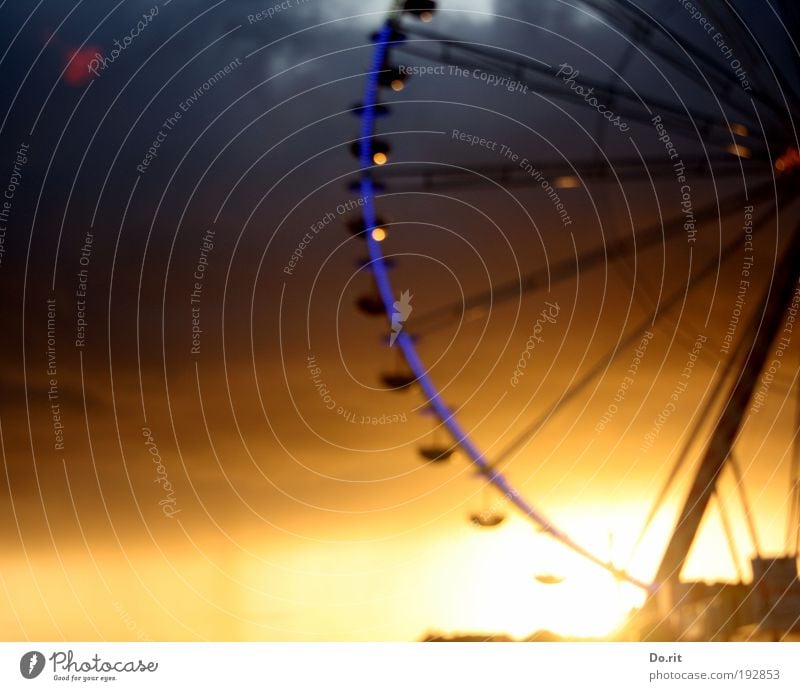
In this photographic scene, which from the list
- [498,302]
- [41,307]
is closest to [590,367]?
[498,302]

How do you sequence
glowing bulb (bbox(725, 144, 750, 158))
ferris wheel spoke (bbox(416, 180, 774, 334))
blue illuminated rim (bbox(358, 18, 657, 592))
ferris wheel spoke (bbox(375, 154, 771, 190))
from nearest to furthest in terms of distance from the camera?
blue illuminated rim (bbox(358, 18, 657, 592))
ferris wheel spoke (bbox(375, 154, 771, 190))
ferris wheel spoke (bbox(416, 180, 774, 334))
glowing bulb (bbox(725, 144, 750, 158))

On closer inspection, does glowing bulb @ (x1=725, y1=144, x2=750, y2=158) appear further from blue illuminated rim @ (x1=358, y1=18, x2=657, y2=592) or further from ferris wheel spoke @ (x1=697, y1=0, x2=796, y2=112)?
blue illuminated rim @ (x1=358, y1=18, x2=657, y2=592)

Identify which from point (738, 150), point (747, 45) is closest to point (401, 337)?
point (738, 150)

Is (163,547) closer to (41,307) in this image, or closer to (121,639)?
(121,639)

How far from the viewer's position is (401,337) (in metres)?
3.80

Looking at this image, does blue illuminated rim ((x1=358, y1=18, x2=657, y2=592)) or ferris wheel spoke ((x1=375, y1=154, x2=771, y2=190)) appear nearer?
blue illuminated rim ((x1=358, y1=18, x2=657, y2=592))

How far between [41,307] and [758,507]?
7.68 feet

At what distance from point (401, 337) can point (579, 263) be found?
2.23 feet

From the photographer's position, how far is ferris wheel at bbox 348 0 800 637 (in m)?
3.51

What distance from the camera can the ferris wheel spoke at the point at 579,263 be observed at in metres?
3.72

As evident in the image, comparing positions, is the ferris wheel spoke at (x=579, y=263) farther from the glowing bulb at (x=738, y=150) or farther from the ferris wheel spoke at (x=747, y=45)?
the ferris wheel spoke at (x=747, y=45)

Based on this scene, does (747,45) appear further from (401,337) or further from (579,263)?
(401,337)

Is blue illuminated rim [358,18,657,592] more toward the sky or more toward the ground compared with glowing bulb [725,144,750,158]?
more toward the ground

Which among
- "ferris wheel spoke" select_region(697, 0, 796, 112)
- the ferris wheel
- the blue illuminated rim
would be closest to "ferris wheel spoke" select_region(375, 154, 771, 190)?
the ferris wheel
